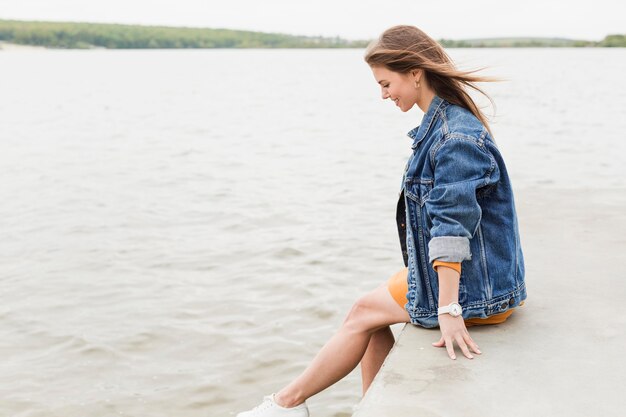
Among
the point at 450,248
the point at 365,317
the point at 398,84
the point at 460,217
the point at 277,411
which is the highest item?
the point at 398,84

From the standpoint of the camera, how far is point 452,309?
307 cm

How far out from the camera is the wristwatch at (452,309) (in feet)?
10.0

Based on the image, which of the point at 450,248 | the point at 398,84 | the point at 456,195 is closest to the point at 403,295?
the point at 450,248

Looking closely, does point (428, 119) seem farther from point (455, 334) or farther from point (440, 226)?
point (455, 334)

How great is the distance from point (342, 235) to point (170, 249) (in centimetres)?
175

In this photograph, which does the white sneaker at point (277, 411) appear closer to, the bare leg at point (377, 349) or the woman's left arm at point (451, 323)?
the bare leg at point (377, 349)

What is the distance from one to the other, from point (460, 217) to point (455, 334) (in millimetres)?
474

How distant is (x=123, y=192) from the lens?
11164 millimetres

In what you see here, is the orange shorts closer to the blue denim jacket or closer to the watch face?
the blue denim jacket

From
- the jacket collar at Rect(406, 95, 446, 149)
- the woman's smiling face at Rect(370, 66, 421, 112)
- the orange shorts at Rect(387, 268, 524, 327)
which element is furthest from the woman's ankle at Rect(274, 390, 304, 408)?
the woman's smiling face at Rect(370, 66, 421, 112)

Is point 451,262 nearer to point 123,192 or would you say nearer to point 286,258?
point 286,258

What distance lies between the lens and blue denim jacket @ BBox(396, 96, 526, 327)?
9.83 ft

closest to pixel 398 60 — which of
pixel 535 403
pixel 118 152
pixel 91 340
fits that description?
pixel 535 403

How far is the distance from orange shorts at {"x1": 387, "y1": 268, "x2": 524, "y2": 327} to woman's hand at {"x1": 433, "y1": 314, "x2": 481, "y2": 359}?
0.70ft
